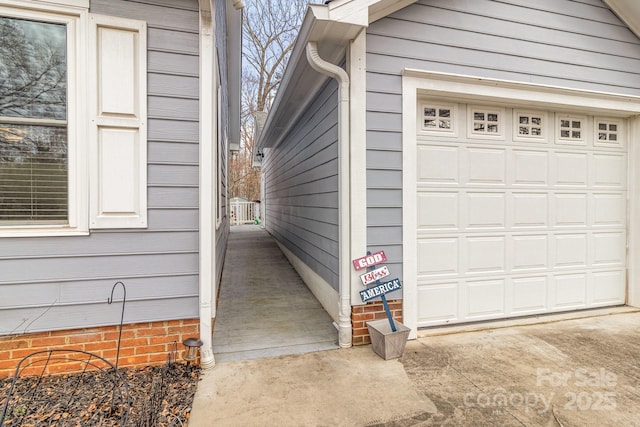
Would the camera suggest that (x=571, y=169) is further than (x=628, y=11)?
Yes

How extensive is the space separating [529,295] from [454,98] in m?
2.32

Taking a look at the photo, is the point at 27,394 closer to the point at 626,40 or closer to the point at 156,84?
the point at 156,84

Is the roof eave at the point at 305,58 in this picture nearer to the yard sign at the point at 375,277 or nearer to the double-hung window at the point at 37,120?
the double-hung window at the point at 37,120

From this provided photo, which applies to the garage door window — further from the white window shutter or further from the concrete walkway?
the white window shutter

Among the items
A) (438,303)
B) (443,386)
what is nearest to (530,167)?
(438,303)

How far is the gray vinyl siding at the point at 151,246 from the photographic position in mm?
2350

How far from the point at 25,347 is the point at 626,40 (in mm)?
6576

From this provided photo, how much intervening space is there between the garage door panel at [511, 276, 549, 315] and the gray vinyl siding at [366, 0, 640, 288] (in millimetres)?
1573

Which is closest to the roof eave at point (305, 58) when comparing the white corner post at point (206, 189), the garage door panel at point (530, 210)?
the white corner post at point (206, 189)

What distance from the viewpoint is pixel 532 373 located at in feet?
8.21

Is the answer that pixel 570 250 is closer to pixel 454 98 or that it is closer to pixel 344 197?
pixel 454 98

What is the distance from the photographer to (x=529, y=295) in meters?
3.63

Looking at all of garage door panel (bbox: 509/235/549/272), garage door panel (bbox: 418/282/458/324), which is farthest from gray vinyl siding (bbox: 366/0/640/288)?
garage door panel (bbox: 509/235/549/272)

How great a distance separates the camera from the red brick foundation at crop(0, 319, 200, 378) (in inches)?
91.9
